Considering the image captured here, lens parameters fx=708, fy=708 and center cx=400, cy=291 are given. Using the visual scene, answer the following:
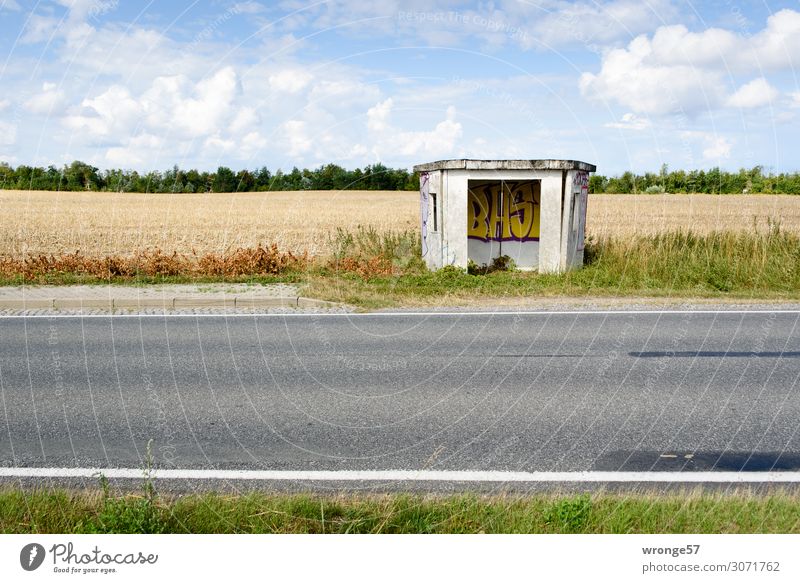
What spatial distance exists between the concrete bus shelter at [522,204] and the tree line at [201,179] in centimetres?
1005

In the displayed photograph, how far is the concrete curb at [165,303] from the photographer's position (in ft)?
39.3

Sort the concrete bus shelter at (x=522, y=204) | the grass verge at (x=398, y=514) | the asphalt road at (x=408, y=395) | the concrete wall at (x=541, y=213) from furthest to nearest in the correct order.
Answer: the concrete wall at (x=541, y=213) → the concrete bus shelter at (x=522, y=204) → the asphalt road at (x=408, y=395) → the grass verge at (x=398, y=514)

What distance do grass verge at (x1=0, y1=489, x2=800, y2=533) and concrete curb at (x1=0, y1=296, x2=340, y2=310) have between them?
7.86 meters

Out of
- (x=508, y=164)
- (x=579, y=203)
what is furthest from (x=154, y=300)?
(x=579, y=203)

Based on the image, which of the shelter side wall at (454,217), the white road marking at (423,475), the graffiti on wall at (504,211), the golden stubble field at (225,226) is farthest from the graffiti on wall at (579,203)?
the white road marking at (423,475)

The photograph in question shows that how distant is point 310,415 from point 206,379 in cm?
172

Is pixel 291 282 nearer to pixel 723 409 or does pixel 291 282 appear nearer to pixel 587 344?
pixel 587 344

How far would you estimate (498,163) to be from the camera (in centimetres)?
1424

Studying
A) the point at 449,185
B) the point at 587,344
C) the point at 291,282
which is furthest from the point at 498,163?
the point at 587,344

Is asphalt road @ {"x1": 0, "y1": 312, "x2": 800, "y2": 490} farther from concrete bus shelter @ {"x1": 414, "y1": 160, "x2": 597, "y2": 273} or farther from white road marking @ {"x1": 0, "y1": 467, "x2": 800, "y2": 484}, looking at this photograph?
concrete bus shelter @ {"x1": 414, "y1": 160, "x2": 597, "y2": 273}

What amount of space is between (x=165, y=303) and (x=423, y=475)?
8.38m

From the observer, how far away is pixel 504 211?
16.4 m

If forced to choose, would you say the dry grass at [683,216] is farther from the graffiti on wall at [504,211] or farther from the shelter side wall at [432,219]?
the shelter side wall at [432,219]

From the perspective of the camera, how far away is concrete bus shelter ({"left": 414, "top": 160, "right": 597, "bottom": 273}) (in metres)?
14.4
